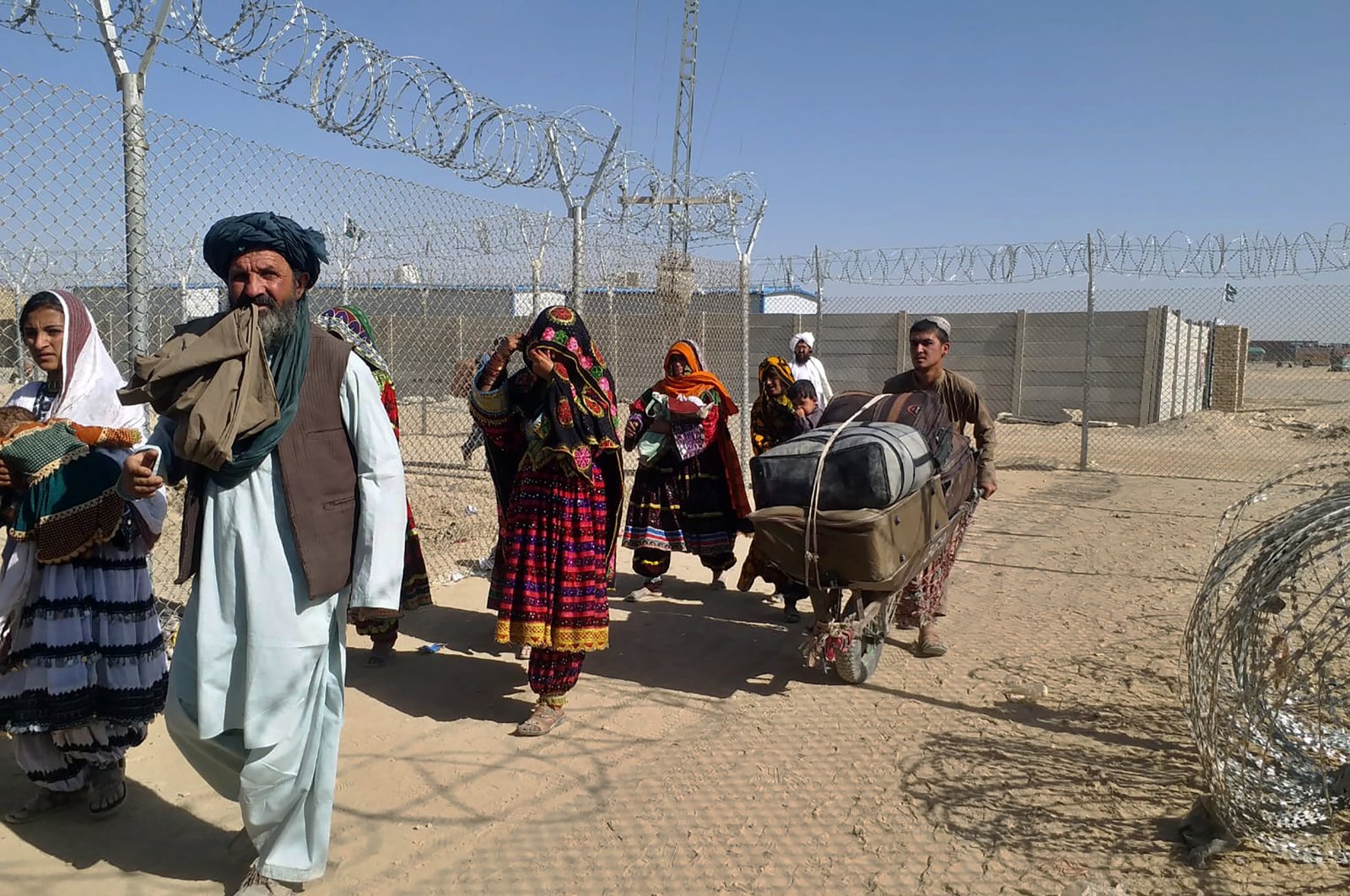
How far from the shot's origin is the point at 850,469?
3.65m

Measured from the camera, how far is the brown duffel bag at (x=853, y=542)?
11.6 feet

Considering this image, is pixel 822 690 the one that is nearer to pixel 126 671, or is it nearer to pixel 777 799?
pixel 777 799

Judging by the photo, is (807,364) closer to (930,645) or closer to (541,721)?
(930,645)

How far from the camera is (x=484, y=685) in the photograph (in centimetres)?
429

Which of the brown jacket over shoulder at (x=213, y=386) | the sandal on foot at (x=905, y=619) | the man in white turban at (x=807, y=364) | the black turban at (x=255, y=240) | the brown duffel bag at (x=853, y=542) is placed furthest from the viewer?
the man in white turban at (x=807, y=364)

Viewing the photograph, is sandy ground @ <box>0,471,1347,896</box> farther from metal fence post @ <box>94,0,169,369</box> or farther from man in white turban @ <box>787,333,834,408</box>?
man in white turban @ <box>787,333,834,408</box>

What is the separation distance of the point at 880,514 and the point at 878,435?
400 mm

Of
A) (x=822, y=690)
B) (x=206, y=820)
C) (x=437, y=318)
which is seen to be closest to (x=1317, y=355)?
(x=437, y=318)

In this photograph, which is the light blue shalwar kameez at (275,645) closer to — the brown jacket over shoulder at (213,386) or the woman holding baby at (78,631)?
the brown jacket over shoulder at (213,386)

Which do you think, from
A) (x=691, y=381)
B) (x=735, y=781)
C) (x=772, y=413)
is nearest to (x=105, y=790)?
(x=735, y=781)

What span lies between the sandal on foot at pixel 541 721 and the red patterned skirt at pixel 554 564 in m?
0.29

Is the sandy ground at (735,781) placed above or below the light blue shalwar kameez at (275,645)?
below

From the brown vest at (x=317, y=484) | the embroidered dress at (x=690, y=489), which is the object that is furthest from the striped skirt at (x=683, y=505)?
the brown vest at (x=317, y=484)

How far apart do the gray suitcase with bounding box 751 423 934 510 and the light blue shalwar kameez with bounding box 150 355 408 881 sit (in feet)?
5.61
